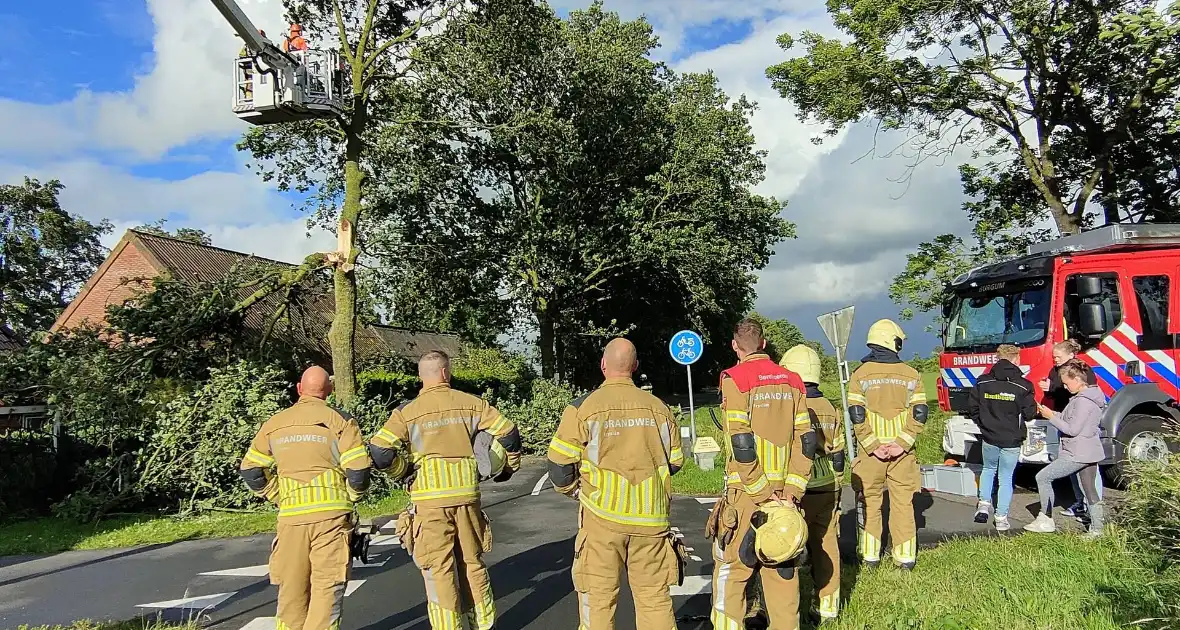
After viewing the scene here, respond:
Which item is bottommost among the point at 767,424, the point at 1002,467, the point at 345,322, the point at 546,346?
the point at 1002,467

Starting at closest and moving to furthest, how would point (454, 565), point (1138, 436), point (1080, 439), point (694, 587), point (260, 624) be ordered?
point (454, 565), point (260, 624), point (694, 587), point (1080, 439), point (1138, 436)

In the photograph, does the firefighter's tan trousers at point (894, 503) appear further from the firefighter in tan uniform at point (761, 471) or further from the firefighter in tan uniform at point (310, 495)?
the firefighter in tan uniform at point (310, 495)

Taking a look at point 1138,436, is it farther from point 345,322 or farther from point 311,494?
point 345,322

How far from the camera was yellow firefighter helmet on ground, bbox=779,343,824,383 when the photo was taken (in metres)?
4.85

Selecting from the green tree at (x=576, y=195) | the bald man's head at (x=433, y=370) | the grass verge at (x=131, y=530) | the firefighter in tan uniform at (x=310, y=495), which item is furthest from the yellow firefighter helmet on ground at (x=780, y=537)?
the green tree at (x=576, y=195)

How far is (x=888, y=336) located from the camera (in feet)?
19.5

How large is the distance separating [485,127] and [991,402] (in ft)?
39.4

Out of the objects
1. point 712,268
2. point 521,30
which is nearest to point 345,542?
point 521,30

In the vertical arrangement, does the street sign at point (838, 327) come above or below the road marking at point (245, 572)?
above

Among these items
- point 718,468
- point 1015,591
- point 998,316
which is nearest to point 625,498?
point 1015,591

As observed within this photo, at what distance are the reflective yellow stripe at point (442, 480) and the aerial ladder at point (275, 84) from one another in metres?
7.60

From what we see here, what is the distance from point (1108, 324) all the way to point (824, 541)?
21.8 feet

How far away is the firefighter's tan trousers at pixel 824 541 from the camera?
484 cm

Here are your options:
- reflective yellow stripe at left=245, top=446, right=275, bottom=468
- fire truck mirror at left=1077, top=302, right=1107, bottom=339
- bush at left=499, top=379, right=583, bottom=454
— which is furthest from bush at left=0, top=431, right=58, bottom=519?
fire truck mirror at left=1077, top=302, right=1107, bottom=339
